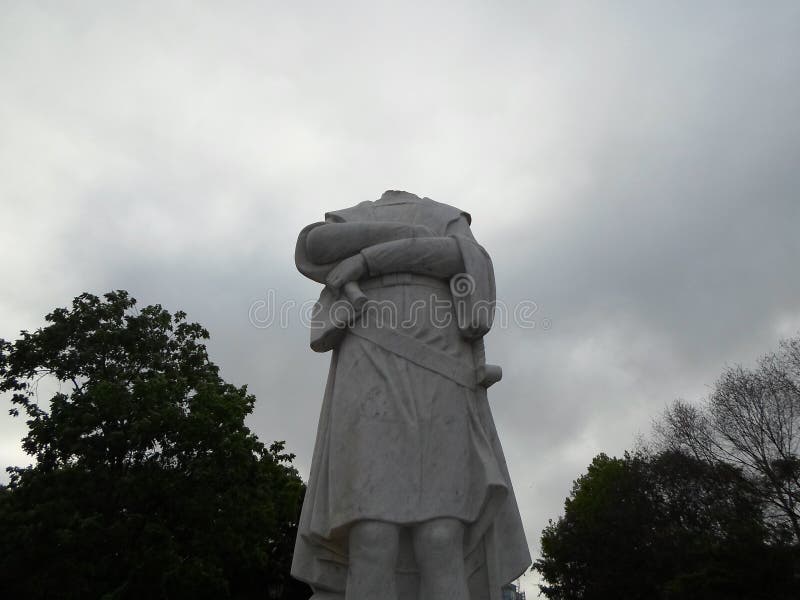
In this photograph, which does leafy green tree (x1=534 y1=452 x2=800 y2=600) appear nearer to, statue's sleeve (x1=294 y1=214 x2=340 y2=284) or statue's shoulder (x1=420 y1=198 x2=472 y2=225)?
statue's shoulder (x1=420 y1=198 x2=472 y2=225)

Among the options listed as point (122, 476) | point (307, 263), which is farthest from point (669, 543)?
point (307, 263)

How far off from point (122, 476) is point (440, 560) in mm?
17209

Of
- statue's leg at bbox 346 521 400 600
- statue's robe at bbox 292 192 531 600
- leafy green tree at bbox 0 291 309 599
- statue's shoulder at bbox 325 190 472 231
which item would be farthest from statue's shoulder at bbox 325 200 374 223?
leafy green tree at bbox 0 291 309 599

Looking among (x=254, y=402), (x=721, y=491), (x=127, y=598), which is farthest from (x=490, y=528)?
(x=721, y=491)

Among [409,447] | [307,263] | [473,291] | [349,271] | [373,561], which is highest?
[307,263]

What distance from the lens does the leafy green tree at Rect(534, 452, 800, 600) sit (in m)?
25.3

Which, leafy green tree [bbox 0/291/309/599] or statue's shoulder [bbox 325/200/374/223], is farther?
leafy green tree [bbox 0/291/309/599]

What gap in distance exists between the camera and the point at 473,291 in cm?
522

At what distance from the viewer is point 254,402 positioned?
2464 centimetres

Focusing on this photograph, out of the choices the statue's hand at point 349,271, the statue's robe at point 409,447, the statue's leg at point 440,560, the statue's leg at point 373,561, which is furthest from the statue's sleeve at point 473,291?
the statue's leg at point 373,561

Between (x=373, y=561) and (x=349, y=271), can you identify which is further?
(x=349, y=271)

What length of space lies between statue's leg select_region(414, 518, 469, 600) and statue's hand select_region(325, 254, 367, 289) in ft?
6.42

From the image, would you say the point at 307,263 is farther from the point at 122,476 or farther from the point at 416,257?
Result: the point at 122,476

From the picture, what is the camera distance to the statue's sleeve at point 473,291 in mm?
5152
